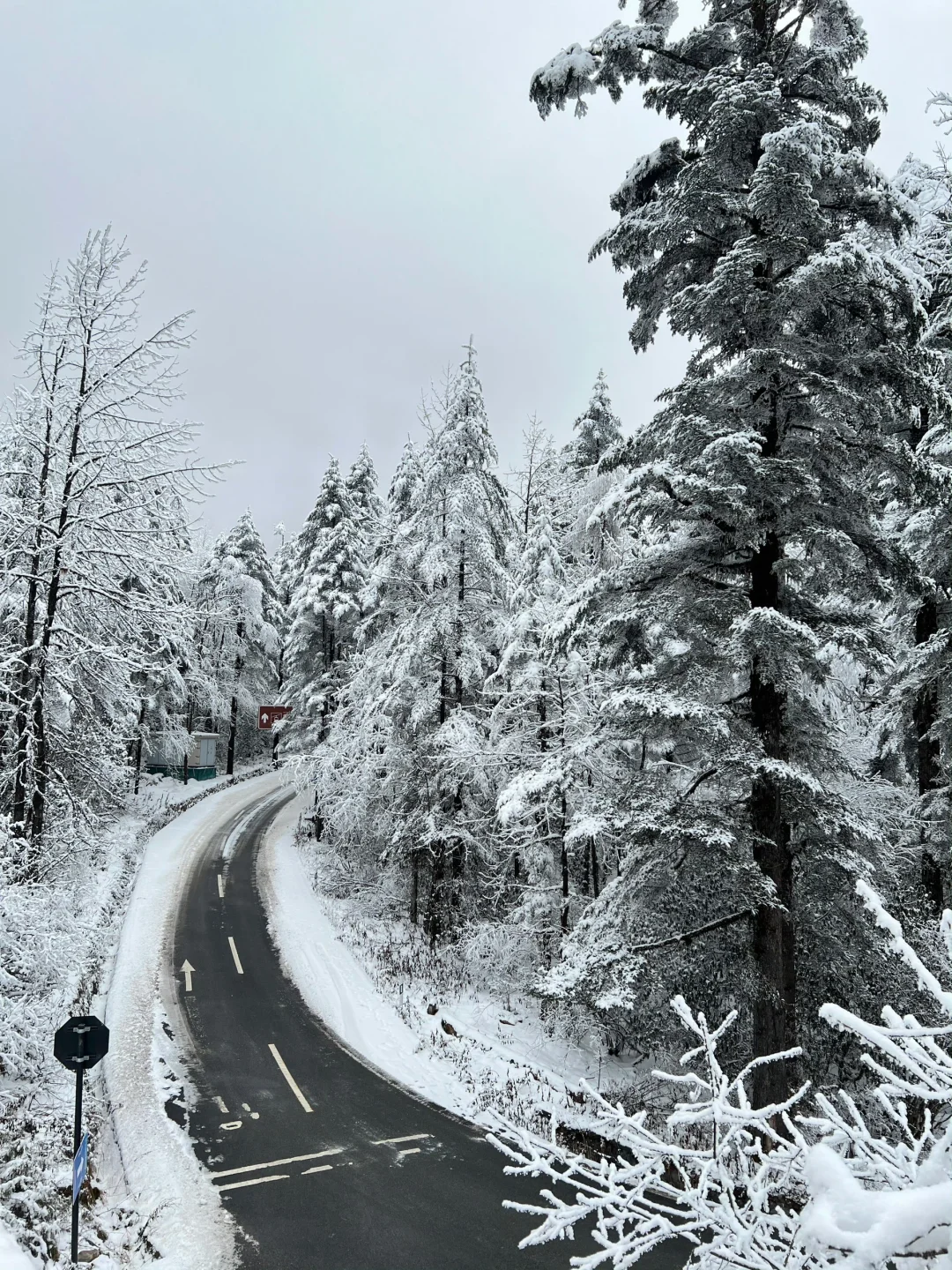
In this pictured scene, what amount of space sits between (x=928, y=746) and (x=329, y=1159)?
12.2 m

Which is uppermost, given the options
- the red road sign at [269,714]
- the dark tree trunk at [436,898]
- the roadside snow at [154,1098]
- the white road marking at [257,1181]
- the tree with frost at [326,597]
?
the tree with frost at [326,597]

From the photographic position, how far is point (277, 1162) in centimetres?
1063

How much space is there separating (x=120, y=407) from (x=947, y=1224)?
14.7 m

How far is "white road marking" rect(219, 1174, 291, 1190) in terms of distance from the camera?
1000cm

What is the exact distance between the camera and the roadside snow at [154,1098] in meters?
8.91

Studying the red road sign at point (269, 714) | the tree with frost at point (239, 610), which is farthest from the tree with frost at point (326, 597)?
the red road sign at point (269, 714)

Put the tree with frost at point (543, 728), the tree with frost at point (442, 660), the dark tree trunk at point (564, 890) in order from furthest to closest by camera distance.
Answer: the tree with frost at point (442, 660) < the tree with frost at point (543, 728) < the dark tree trunk at point (564, 890)

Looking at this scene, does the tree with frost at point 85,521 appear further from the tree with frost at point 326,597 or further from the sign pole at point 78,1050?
the tree with frost at point 326,597

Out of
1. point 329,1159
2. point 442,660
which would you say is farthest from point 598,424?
point 329,1159

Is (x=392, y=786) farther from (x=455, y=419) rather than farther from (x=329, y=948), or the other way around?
(x=455, y=419)

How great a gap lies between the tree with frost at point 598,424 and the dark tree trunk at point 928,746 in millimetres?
15098

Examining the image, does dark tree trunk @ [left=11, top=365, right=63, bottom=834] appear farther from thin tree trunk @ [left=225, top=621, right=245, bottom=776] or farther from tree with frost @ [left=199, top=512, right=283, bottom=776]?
thin tree trunk @ [left=225, top=621, right=245, bottom=776]

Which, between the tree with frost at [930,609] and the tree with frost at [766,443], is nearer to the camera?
the tree with frost at [766,443]

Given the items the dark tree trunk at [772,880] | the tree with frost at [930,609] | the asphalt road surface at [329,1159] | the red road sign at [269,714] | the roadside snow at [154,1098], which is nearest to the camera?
the asphalt road surface at [329,1159]
